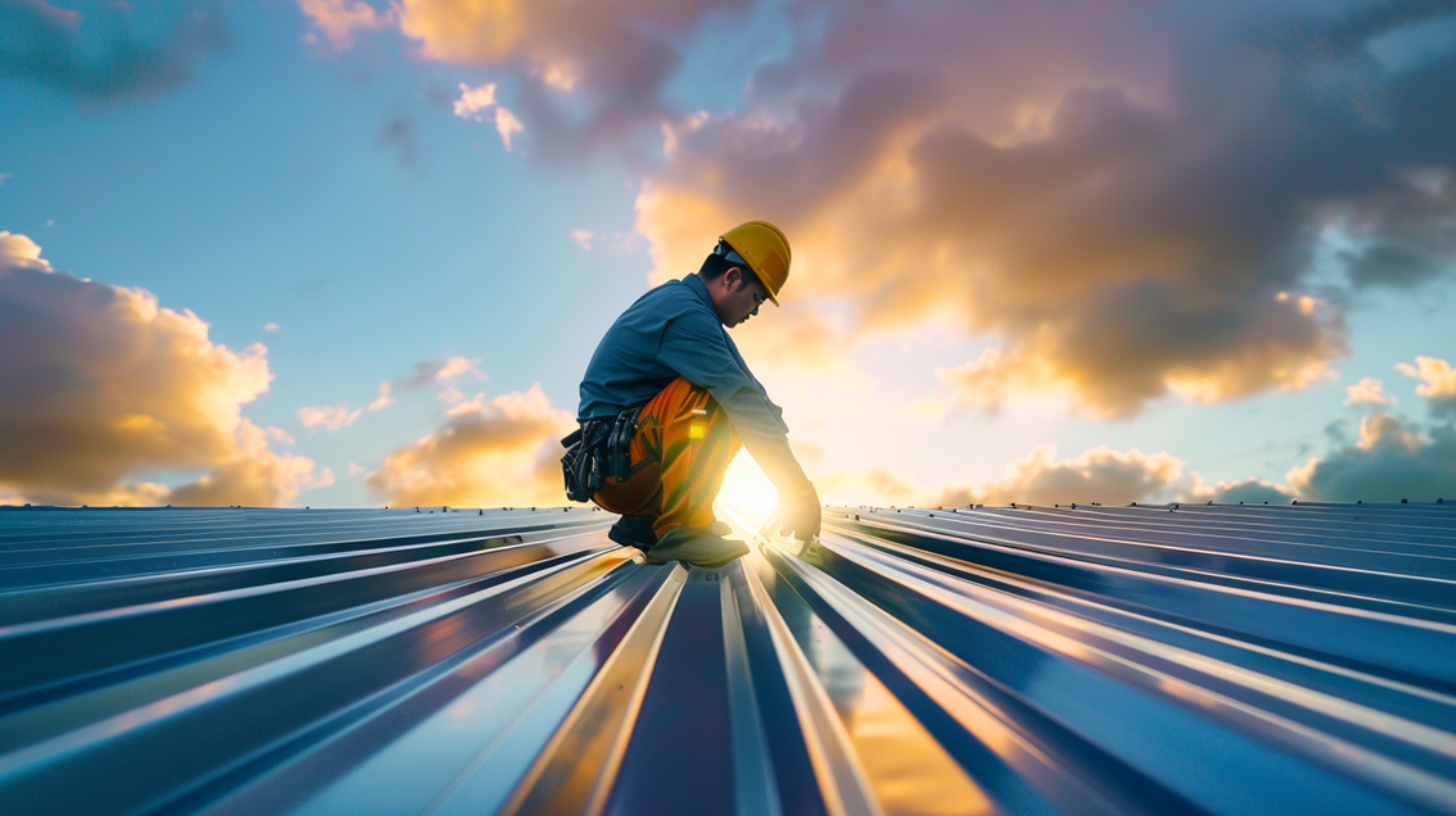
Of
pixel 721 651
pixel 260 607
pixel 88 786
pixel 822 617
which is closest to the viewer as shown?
pixel 88 786

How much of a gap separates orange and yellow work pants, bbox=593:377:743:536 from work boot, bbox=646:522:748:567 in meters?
0.03

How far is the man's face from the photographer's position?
2262 mm

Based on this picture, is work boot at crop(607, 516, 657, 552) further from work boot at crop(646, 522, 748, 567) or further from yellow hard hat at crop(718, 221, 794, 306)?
yellow hard hat at crop(718, 221, 794, 306)

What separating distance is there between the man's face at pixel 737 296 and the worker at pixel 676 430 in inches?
9.2

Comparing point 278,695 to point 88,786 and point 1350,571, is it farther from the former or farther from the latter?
point 1350,571

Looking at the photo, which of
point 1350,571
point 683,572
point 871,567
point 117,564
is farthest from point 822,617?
point 117,564

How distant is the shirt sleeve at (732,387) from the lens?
1.76 meters

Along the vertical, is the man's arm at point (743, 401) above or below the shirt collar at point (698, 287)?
below

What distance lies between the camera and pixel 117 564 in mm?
1571

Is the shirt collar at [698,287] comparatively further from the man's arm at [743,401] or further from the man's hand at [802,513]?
the man's hand at [802,513]

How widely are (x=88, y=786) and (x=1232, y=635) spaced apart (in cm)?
162

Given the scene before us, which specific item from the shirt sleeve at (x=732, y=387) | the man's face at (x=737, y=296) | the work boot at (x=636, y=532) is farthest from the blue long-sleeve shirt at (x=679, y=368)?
the work boot at (x=636, y=532)

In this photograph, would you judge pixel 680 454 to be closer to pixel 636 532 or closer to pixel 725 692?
pixel 636 532

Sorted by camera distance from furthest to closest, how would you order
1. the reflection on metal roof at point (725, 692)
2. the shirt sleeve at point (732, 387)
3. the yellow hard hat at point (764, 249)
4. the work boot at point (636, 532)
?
the yellow hard hat at point (764, 249) → the work boot at point (636, 532) → the shirt sleeve at point (732, 387) → the reflection on metal roof at point (725, 692)
